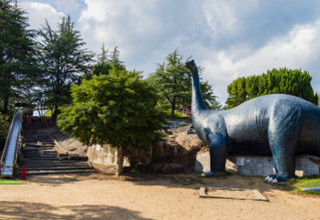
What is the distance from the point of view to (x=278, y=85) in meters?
23.3

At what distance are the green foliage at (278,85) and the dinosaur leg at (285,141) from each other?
44.6 ft

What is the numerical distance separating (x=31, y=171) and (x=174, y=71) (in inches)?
767

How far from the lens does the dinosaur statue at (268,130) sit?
9.84 m

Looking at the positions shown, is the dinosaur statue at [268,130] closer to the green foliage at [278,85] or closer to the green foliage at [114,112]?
the green foliage at [114,112]

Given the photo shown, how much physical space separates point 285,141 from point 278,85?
1547 centimetres

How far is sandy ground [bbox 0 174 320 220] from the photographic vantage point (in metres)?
6.11

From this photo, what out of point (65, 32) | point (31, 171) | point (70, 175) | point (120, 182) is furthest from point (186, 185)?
point (65, 32)

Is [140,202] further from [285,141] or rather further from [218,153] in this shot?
[285,141]

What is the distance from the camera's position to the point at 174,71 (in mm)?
28062

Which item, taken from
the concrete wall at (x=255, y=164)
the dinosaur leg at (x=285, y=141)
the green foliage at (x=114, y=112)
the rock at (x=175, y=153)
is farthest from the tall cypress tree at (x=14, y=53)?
the dinosaur leg at (x=285, y=141)

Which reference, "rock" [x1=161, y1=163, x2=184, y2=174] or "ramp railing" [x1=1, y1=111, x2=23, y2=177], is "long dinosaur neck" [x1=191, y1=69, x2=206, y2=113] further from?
"ramp railing" [x1=1, y1=111, x2=23, y2=177]

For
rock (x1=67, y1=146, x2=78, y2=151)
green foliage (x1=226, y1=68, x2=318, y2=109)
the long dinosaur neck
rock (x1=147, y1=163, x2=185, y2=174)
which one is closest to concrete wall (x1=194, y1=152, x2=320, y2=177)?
rock (x1=147, y1=163, x2=185, y2=174)

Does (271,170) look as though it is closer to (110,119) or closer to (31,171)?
(110,119)

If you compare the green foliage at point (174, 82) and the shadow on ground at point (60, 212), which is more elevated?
the green foliage at point (174, 82)
